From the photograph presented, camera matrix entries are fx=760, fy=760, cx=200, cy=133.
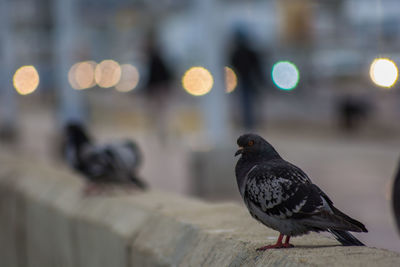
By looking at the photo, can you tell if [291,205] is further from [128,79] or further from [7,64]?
[128,79]

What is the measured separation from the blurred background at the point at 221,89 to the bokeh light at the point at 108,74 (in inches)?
3.0

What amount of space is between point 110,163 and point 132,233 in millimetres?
2145

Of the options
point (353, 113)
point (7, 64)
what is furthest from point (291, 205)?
point (7, 64)

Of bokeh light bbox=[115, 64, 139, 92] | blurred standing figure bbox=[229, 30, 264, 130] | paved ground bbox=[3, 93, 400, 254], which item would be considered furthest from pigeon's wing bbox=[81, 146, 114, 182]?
bokeh light bbox=[115, 64, 139, 92]

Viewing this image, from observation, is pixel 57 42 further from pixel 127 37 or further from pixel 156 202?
pixel 127 37

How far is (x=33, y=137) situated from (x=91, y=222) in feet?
55.7

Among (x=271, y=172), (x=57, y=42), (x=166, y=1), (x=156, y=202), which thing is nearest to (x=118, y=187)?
(x=156, y=202)

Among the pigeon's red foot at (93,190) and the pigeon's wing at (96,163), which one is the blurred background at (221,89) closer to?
the pigeon's red foot at (93,190)

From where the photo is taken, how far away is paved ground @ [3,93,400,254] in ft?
28.0

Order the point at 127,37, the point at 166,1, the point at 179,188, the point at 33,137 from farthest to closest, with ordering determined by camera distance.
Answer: the point at 127,37, the point at 166,1, the point at 33,137, the point at 179,188

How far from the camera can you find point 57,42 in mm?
17062

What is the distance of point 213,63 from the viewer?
1100 cm

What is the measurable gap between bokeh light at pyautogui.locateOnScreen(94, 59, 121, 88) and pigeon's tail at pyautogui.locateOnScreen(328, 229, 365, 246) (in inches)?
1409

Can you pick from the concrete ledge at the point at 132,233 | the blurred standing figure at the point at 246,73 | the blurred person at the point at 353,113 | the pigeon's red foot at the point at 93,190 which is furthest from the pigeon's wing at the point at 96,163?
the blurred person at the point at 353,113
